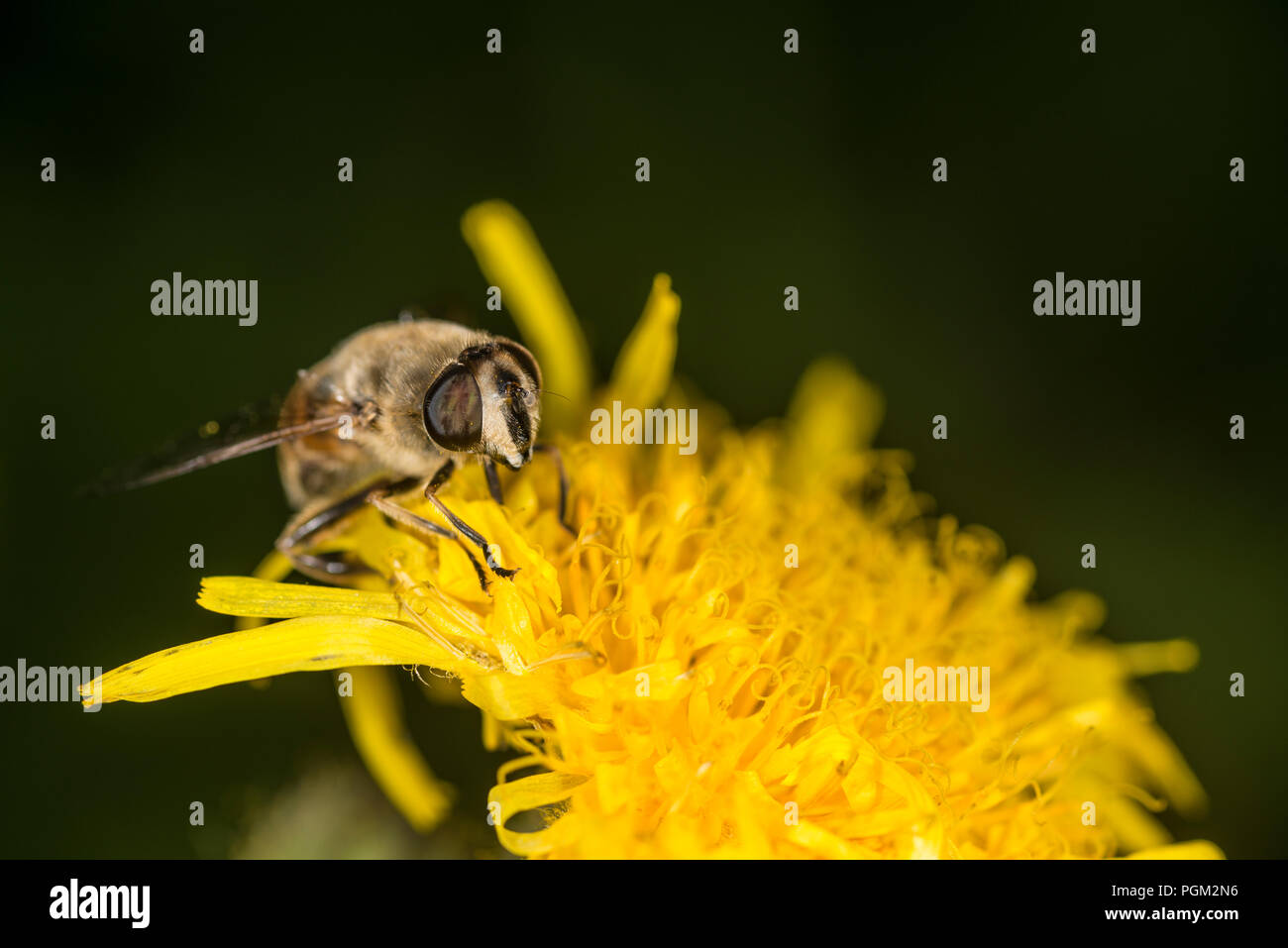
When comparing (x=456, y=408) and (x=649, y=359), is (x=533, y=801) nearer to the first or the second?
(x=456, y=408)

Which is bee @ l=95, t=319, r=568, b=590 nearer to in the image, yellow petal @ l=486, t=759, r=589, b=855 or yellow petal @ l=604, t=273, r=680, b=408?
yellow petal @ l=486, t=759, r=589, b=855

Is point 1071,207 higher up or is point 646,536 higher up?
point 1071,207

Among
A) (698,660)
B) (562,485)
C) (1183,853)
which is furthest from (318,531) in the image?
(1183,853)

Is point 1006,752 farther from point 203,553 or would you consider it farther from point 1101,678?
point 203,553

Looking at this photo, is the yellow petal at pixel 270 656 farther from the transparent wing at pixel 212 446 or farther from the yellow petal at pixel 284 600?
the transparent wing at pixel 212 446

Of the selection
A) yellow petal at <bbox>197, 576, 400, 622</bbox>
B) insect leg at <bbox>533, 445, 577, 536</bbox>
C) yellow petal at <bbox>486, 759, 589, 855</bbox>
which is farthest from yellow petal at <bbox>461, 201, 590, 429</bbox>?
yellow petal at <bbox>486, 759, 589, 855</bbox>
